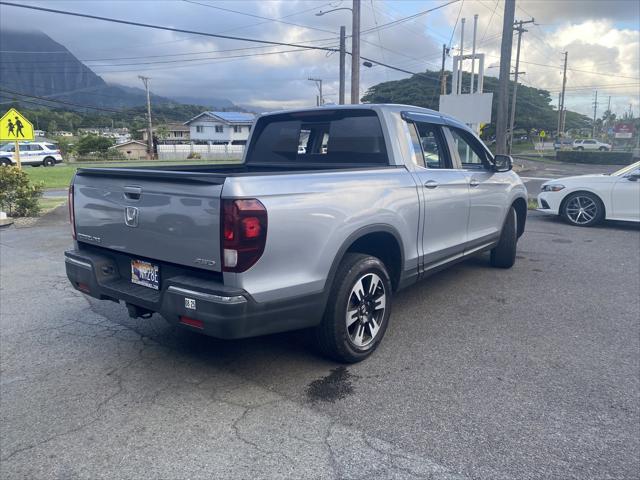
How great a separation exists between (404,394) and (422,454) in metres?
0.67

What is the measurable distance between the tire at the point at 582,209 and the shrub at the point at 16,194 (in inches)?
476

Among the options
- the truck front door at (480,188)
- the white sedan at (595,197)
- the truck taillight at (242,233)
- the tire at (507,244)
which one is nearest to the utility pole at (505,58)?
the white sedan at (595,197)

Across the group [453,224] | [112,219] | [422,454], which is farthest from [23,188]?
[422,454]

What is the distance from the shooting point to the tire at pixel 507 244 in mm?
6375

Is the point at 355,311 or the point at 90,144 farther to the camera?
the point at 90,144

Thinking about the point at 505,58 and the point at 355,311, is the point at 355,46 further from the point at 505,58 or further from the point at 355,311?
the point at 355,311

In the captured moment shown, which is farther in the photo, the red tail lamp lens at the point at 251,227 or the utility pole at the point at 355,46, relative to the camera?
the utility pole at the point at 355,46

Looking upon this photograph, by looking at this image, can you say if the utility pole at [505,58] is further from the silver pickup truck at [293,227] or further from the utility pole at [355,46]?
the silver pickup truck at [293,227]

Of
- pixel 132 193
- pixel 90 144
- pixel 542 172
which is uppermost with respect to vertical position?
pixel 90 144

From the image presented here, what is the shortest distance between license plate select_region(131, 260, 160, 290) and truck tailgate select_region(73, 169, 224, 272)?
80mm

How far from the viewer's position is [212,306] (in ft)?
9.43

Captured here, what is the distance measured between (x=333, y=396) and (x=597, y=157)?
167 feet

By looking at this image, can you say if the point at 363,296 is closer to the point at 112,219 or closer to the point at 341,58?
the point at 112,219

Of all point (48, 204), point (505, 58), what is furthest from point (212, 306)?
point (48, 204)
